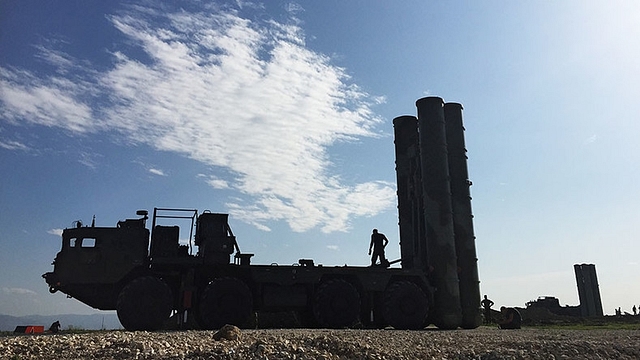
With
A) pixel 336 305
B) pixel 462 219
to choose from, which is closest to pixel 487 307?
pixel 462 219

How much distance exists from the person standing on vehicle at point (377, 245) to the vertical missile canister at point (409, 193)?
123cm

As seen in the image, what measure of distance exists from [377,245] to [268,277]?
494cm

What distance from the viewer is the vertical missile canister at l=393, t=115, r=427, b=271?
21.2m

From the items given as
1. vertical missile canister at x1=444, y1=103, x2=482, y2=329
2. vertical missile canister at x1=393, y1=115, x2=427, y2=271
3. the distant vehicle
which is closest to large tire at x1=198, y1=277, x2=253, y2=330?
the distant vehicle

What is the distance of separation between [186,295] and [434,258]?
934 centimetres

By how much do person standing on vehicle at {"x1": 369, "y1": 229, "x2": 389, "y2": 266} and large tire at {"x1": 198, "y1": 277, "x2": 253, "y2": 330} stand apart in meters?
5.57

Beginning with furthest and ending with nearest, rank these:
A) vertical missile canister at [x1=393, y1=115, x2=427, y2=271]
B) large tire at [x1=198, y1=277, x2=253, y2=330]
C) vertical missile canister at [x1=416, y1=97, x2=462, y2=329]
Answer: vertical missile canister at [x1=393, y1=115, x2=427, y2=271] < vertical missile canister at [x1=416, y1=97, x2=462, y2=329] < large tire at [x1=198, y1=277, x2=253, y2=330]

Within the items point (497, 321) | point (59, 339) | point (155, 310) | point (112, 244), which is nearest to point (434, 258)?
point (497, 321)

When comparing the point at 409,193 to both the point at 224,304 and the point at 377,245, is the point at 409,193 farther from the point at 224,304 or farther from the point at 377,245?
the point at 224,304

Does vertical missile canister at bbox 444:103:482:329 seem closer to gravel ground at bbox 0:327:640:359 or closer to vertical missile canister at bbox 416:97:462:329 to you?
vertical missile canister at bbox 416:97:462:329

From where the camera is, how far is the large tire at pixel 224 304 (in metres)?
16.8

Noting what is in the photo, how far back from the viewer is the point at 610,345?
12.0 metres

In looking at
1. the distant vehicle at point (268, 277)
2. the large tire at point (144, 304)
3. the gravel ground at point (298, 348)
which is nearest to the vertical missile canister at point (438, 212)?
the distant vehicle at point (268, 277)

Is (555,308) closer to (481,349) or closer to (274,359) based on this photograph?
(481,349)
